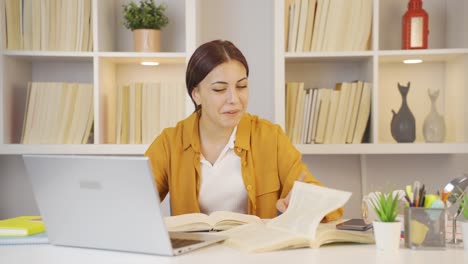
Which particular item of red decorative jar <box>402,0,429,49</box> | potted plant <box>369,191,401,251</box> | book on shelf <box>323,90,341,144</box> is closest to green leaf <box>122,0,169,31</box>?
book on shelf <box>323,90,341,144</box>

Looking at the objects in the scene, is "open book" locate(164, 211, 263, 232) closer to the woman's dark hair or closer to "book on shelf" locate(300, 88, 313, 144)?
the woman's dark hair

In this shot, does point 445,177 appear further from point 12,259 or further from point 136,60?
point 12,259

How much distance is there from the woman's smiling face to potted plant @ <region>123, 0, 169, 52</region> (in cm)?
72

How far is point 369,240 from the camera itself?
1.57 m

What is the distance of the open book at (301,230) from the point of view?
4.94ft

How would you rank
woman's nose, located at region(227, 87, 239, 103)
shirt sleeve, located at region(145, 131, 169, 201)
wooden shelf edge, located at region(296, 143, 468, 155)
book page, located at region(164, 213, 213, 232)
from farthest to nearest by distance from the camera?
1. wooden shelf edge, located at region(296, 143, 468, 155)
2. shirt sleeve, located at region(145, 131, 169, 201)
3. woman's nose, located at region(227, 87, 239, 103)
4. book page, located at region(164, 213, 213, 232)

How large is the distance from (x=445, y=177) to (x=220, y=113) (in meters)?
1.44

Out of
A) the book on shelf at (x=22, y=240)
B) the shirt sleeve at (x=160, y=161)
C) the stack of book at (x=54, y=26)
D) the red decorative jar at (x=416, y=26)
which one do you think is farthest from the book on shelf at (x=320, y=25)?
the book on shelf at (x=22, y=240)

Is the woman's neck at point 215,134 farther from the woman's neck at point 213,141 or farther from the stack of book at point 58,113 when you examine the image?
the stack of book at point 58,113

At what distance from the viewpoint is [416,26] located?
298 cm

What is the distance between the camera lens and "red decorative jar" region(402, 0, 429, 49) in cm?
297

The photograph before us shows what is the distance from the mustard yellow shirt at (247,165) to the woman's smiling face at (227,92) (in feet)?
0.33

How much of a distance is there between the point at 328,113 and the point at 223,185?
83cm

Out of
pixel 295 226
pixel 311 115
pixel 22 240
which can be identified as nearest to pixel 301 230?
pixel 295 226
